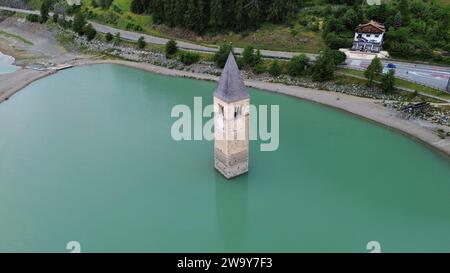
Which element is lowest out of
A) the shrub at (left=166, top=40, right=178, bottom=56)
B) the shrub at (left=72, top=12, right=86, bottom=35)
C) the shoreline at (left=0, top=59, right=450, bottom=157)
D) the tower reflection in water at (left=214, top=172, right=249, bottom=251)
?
the tower reflection in water at (left=214, top=172, right=249, bottom=251)

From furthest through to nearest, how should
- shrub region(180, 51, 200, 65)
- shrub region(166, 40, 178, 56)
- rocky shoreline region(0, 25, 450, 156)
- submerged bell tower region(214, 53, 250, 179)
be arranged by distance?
shrub region(166, 40, 178, 56), shrub region(180, 51, 200, 65), rocky shoreline region(0, 25, 450, 156), submerged bell tower region(214, 53, 250, 179)

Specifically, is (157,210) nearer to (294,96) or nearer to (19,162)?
(19,162)

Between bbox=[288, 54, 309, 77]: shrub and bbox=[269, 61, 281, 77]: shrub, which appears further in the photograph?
bbox=[269, 61, 281, 77]: shrub

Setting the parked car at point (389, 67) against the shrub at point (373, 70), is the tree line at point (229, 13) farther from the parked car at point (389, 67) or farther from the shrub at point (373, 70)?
the shrub at point (373, 70)

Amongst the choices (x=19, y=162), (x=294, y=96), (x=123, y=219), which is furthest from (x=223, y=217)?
(x=294, y=96)

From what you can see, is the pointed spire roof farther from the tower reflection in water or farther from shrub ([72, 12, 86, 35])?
shrub ([72, 12, 86, 35])

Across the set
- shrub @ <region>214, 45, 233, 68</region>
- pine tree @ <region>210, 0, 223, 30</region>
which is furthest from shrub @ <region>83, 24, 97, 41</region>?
shrub @ <region>214, 45, 233, 68</region>
